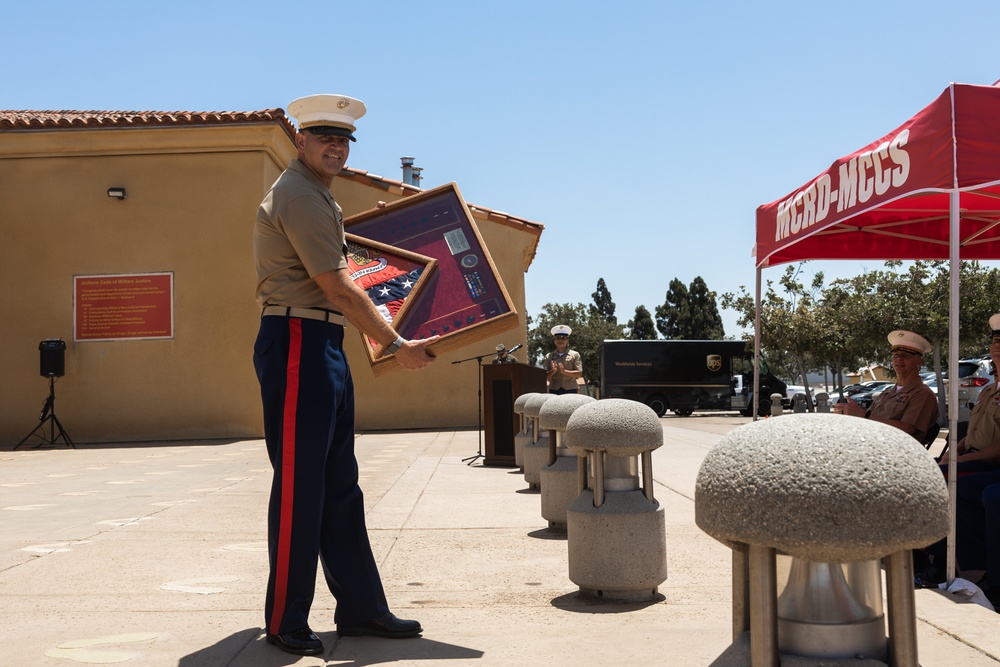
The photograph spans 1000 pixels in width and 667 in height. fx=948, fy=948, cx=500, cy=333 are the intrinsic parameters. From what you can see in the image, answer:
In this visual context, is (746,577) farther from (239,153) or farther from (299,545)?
(239,153)

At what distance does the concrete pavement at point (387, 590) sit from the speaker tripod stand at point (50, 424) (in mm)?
7050

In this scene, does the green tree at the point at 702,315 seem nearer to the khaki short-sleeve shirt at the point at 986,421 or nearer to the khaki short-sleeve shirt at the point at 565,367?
the khaki short-sleeve shirt at the point at 565,367

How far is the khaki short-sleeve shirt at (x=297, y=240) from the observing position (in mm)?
3438

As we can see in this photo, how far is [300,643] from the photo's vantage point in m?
3.34

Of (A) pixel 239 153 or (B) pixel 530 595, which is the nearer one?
(B) pixel 530 595

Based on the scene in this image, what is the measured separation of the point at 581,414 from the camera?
4.37m

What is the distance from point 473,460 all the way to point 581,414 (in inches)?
295

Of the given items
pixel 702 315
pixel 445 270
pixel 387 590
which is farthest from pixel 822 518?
pixel 702 315

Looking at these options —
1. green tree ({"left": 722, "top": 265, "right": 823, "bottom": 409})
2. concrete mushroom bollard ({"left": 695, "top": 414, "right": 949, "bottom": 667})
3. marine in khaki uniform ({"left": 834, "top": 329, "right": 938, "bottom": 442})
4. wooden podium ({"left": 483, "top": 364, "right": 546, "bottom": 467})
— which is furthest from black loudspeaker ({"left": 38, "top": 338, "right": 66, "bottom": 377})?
green tree ({"left": 722, "top": 265, "right": 823, "bottom": 409})

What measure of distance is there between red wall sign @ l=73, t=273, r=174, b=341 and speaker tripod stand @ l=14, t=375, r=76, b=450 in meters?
1.29

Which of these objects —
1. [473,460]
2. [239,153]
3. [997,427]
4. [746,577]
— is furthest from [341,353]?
[239,153]

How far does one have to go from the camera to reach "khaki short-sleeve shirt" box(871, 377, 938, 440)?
5656mm

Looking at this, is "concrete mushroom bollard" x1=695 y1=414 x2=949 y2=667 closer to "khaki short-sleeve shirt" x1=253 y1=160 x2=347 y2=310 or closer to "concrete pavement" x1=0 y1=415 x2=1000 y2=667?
"concrete pavement" x1=0 y1=415 x2=1000 y2=667

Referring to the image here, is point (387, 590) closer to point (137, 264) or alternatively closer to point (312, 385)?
point (312, 385)
